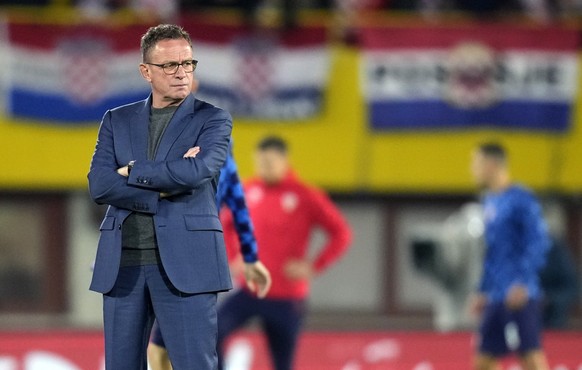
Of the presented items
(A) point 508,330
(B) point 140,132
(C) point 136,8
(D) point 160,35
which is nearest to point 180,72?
(D) point 160,35

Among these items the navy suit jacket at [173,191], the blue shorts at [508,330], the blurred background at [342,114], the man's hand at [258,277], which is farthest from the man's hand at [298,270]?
the blurred background at [342,114]

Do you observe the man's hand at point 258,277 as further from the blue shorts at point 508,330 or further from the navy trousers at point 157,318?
the blue shorts at point 508,330

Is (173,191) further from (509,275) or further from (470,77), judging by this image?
(470,77)

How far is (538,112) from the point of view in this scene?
587 inches

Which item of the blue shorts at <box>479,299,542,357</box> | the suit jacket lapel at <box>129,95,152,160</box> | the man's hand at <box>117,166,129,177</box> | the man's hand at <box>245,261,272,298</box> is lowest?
the blue shorts at <box>479,299,542,357</box>

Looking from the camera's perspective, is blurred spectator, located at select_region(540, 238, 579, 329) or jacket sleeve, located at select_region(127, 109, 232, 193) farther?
blurred spectator, located at select_region(540, 238, 579, 329)

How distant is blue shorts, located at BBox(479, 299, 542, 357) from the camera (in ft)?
30.2

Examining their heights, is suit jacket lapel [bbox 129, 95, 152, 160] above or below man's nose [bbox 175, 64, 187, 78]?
below

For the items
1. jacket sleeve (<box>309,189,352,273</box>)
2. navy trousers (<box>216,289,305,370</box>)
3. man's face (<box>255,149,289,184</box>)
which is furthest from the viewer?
jacket sleeve (<box>309,189,352,273</box>)

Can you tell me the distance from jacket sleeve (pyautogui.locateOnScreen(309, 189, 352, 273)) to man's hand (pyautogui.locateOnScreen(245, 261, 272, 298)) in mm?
2405

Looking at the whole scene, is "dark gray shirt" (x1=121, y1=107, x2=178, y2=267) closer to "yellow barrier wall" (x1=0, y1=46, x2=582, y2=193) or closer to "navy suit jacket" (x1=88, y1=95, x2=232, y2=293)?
"navy suit jacket" (x1=88, y1=95, x2=232, y2=293)

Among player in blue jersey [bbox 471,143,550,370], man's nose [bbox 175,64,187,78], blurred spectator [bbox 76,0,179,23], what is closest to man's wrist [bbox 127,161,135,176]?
man's nose [bbox 175,64,187,78]

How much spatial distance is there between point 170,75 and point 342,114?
380 inches

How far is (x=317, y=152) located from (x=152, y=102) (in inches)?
376
